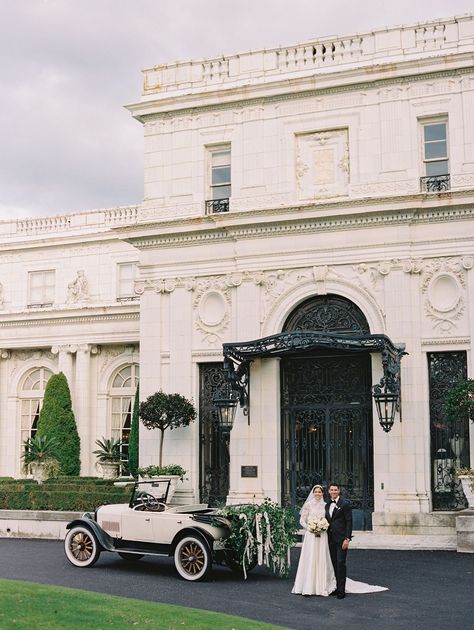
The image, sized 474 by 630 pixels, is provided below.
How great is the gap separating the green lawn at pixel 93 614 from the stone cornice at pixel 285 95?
1563cm

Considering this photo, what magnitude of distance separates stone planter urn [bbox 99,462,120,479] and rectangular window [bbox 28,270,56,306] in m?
7.04

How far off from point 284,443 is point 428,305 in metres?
5.10

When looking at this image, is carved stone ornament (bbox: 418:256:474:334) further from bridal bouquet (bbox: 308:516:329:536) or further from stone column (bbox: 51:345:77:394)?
stone column (bbox: 51:345:77:394)

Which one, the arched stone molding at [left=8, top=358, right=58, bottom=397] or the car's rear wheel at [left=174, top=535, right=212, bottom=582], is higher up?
the arched stone molding at [left=8, top=358, right=58, bottom=397]

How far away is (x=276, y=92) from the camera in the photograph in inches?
Answer: 987

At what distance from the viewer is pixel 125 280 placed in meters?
35.6

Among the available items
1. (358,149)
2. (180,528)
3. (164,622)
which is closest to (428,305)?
(358,149)

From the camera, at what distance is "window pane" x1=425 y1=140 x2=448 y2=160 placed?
23.8 m

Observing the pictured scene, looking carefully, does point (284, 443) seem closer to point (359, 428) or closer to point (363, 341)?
point (359, 428)

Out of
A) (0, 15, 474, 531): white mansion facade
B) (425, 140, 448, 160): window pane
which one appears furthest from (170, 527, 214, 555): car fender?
(425, 140, 448, 160): window pane

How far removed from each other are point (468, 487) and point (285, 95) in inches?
440

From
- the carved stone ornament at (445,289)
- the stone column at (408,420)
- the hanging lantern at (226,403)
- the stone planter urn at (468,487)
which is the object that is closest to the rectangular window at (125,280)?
the hanging lantern at (226,403)

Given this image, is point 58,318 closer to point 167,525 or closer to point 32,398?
point 32,398

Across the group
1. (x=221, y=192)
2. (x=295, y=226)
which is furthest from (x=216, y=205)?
(x=295, y=226)
